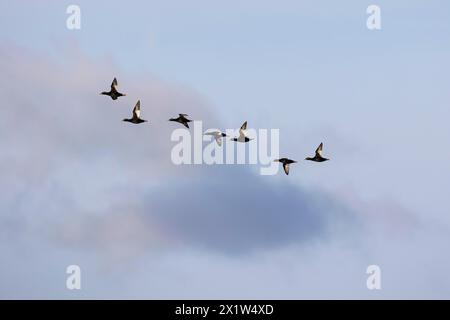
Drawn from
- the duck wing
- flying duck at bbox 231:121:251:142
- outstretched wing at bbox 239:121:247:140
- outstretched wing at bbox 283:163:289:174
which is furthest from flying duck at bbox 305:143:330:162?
the duck wing

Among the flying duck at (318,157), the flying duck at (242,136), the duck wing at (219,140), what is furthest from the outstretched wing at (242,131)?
the flying duck at (318,157)

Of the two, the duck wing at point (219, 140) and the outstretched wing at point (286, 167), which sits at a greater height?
the duck wing at point (219, 140)

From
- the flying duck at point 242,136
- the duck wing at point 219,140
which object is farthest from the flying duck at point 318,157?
the duck wing at point 219,140

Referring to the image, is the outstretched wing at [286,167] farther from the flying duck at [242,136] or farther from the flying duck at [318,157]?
the flying duck at [242,136]

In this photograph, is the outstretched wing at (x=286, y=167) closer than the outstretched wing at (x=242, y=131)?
No

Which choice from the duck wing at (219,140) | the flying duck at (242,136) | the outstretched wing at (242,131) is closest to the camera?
the flying duck at (242,136)

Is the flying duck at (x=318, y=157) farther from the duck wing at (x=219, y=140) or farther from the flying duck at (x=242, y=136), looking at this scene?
the duck wing at (x=219, y=140)

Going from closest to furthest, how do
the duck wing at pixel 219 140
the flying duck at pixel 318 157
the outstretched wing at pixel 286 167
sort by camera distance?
1. the flying duck at pixel 318 157
2. the outstretched wing at pixel 286 167
3. the duck wing at pixel 219 140

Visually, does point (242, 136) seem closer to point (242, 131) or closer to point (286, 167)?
point (242, 131)

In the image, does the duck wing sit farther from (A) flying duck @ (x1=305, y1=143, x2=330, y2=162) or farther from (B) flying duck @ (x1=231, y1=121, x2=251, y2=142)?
(A) flying duck @ (x1=305, y1=143, x2=330, y2=162)

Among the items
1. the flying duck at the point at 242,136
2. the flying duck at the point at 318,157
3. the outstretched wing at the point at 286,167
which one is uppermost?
the flying duck at the point at 242,136

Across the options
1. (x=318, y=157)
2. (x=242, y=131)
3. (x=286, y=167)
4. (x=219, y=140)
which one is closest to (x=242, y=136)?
(x=242, y=131)

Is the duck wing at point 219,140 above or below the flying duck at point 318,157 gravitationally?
above
